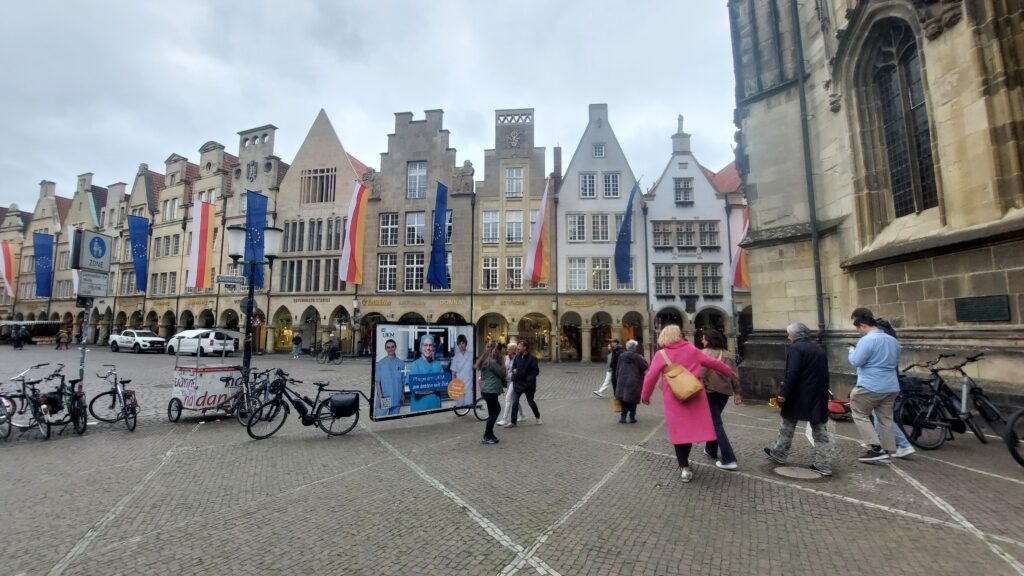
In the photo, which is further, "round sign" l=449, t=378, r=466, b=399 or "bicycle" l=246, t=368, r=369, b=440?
"round sign" l=449, t=378, r=466, b=399

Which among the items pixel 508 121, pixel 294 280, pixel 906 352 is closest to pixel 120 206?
pixel 294 280

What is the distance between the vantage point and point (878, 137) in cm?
955

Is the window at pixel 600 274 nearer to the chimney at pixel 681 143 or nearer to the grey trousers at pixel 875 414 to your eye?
the chimney at pixel 681 143

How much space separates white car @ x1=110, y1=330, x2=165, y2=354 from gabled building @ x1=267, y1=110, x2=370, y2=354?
7.00 meters

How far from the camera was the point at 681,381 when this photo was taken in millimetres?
5195

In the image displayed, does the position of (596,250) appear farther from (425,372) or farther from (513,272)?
(425,372)

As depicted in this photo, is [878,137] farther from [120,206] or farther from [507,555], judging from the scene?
[120,206]

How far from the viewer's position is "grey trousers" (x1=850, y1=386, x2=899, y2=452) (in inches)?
225

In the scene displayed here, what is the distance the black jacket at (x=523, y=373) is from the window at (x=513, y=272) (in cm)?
2279

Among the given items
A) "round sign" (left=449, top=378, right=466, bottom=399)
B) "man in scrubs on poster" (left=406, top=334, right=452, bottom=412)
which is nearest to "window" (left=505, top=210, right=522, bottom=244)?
"round sign" (left=449, top=378, right=466, bottom=399)

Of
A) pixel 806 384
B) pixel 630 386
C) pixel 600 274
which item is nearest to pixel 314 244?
pixel 600 274

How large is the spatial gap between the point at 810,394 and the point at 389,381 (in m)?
6.71

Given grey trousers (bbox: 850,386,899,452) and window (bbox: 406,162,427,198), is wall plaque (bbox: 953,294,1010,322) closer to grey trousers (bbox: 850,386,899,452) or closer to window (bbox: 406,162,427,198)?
grey trousers (bbox: 850,386,899,452)

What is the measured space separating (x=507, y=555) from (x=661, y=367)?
277 cm
